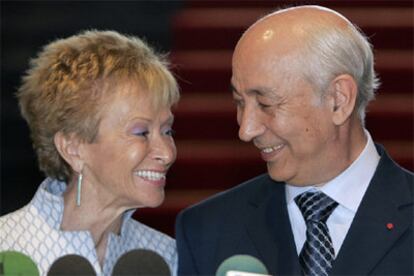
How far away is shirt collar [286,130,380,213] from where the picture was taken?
2.62m

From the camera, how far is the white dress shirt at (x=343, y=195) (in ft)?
8.54

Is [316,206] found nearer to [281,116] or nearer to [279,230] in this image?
[279,230]

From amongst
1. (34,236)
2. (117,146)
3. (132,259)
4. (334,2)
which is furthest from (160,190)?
(334,2)

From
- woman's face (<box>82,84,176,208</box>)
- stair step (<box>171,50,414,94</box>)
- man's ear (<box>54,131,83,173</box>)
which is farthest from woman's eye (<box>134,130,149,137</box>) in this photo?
stair step (<box>171,50,414,94</box>)

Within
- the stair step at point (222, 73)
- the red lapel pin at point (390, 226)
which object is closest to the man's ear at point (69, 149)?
the red lapel pin at point (390, 226)

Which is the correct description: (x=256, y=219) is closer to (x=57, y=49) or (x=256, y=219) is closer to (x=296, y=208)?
(x=296, y=208)

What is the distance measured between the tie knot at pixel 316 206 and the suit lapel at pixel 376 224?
7cm

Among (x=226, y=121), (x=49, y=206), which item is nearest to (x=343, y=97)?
(x=49, y=206)

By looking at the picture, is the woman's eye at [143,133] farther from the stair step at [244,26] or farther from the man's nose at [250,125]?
the stair step at [244,26]

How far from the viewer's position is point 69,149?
2729mm

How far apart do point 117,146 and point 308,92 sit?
465 mm

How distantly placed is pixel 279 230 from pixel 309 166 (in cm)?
16

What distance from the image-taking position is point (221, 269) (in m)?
2.02

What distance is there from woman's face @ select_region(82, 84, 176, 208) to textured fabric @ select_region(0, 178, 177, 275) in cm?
12
